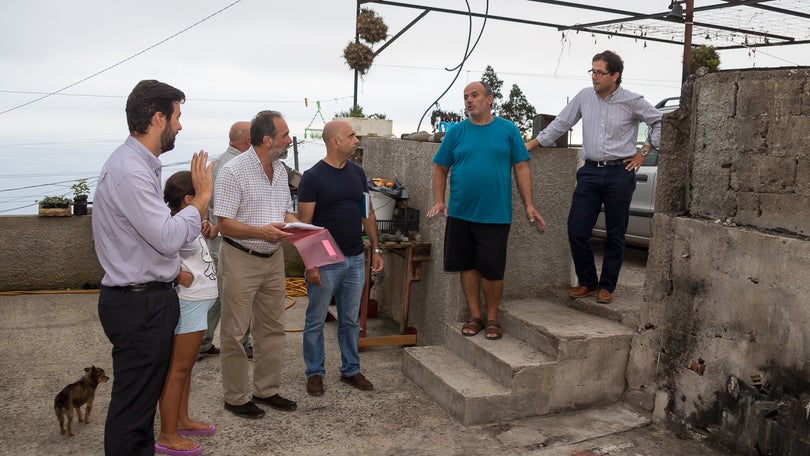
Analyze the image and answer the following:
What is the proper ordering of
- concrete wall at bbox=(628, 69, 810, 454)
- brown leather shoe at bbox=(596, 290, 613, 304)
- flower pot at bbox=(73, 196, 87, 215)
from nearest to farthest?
concrete wall at bbox=(628, 69, 810, 454), brown leather shoe at bbox=(596, 290, 613, 304), flower pot at bbox=(73, 196, 87, 215)

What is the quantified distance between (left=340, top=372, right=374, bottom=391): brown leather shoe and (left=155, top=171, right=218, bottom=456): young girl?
140 centimetres

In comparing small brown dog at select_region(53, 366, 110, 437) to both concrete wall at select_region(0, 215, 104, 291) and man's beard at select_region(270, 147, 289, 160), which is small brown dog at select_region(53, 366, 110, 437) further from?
concrete wall at select_region(0, 215, 104, 291)

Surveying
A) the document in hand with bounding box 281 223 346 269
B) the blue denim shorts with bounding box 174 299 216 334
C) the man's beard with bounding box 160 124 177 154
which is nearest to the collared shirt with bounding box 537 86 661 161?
the document in hand with bounding box 281 223 346 269

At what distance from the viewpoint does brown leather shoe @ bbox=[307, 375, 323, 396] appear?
4.93m

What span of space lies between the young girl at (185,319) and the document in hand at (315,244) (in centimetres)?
55

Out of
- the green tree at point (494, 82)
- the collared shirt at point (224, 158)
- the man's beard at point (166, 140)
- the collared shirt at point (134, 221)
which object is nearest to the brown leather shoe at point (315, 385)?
the collared shirt at point (224, 158)

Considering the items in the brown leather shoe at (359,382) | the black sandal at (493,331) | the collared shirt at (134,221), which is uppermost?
the collared shirt at (134,221)

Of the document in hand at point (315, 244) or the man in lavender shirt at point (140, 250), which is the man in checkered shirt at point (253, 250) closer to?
the document in hand at point (315, 244)

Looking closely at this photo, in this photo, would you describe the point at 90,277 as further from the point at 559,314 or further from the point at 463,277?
the point at 559,314

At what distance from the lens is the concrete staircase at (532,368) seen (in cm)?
455

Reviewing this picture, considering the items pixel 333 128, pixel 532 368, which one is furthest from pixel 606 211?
pixel 333 128

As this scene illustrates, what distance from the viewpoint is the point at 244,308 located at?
435 centimetres

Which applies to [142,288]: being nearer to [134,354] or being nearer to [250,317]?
[134,354]

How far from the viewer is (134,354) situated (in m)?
3.06
